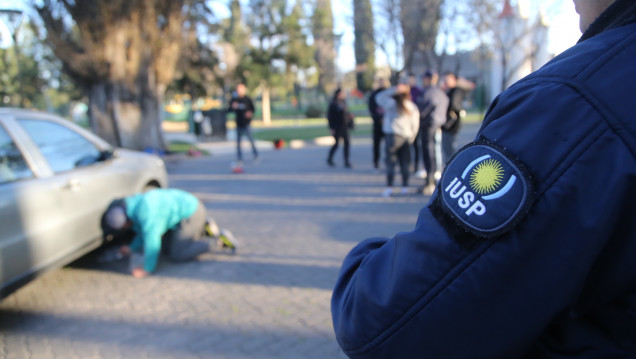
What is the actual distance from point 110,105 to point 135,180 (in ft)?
31.6

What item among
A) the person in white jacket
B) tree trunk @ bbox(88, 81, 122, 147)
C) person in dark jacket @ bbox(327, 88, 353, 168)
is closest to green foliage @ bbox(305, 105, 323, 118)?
tree trunk @ bbox(88, 81, 122, 147)

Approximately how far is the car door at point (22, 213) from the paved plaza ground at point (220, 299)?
21.3 inches

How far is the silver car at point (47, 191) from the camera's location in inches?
148

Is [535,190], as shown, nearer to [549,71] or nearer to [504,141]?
[504,141]

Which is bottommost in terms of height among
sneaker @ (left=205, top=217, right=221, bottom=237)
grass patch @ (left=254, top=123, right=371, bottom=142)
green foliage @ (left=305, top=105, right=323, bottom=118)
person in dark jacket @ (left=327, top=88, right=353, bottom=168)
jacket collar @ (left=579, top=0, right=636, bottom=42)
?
grass patch @ (left=254, top=123, right=371, bottom=142)

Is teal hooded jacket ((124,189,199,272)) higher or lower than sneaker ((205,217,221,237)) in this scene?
higher

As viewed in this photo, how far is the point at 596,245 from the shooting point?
2.59 feet

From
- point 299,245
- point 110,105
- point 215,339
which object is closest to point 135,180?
point 299,245

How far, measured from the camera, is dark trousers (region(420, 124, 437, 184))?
8123mm

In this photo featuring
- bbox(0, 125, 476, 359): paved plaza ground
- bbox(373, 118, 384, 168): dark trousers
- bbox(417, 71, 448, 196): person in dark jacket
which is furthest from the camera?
bbox(373, 118, 384, 168): dark trousers

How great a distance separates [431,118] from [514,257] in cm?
746

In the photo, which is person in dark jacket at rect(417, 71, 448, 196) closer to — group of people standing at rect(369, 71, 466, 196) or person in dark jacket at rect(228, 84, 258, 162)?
group of people standing at rect(369, 71, 466, 196)

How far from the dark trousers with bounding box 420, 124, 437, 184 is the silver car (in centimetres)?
485

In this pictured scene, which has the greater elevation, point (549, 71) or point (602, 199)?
point (549, 71)
